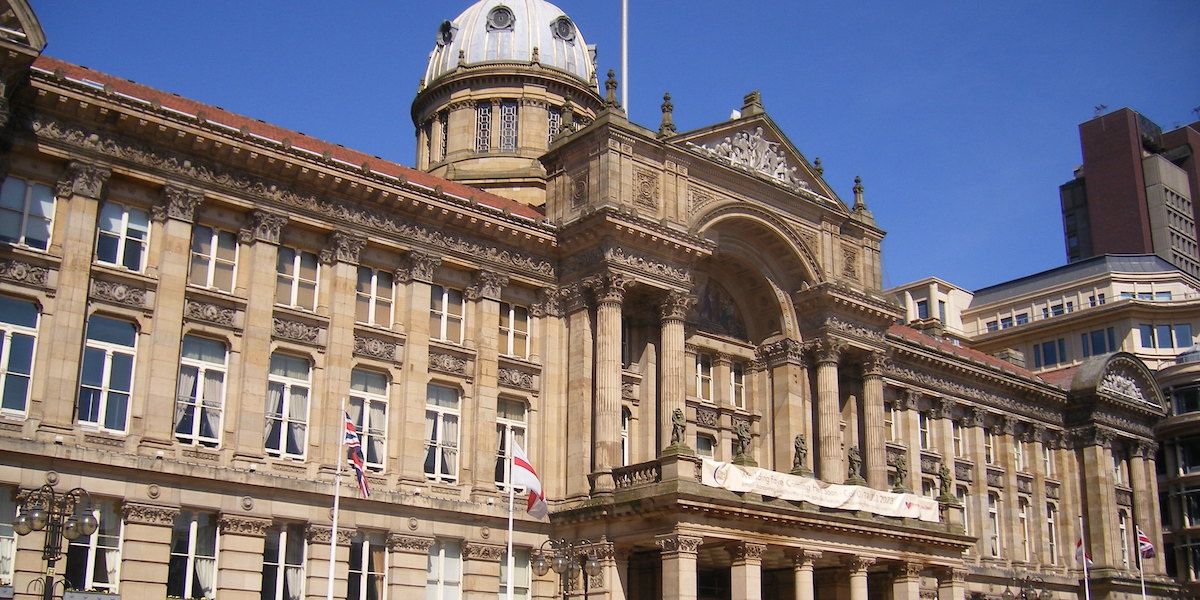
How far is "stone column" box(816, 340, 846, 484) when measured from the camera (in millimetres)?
43781

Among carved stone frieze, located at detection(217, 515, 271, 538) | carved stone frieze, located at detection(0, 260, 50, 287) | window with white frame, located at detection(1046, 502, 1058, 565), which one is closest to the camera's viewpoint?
carved stone frieze, located at detection(0, 260, 50, 287)

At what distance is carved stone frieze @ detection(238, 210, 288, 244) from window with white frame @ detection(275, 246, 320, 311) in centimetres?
60

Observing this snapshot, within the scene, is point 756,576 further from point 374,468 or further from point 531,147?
point 531,147

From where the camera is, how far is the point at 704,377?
43.8 metres

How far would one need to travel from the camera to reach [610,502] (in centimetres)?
3556

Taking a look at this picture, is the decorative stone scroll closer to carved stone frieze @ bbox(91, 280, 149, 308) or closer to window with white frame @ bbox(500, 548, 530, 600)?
window with white frame @ bbox(500, 548, 530, 600)

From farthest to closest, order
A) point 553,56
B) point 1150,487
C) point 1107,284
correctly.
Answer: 1. point 1107,284
2. point 1150,487
3. point 553,56

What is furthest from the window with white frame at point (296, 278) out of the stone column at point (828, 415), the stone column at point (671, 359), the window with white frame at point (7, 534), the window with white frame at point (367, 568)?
the stone column at point (828, 415)

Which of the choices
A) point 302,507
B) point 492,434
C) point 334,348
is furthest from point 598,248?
point 302,507

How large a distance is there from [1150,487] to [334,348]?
162 feet

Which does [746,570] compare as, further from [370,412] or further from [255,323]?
[255,323]

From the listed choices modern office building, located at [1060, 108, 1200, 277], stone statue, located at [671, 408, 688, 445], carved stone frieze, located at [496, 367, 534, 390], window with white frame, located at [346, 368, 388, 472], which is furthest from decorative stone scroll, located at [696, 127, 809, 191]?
modern office building, located at [1060, 108, 1200, 277]

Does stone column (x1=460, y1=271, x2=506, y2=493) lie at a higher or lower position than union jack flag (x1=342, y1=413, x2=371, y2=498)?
higher

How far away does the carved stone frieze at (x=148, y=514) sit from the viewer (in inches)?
1156
